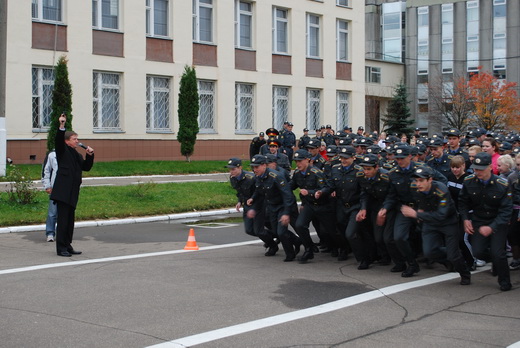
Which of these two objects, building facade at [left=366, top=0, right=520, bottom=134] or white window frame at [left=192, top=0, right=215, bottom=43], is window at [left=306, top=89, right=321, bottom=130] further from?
building facade at [left=366, top=0, right=520, bottom=134]

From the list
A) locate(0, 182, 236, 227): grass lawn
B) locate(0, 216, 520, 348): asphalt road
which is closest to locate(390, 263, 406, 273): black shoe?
locate(0, 216, 520, 348): asphalt road

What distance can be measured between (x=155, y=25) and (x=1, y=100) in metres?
12.2

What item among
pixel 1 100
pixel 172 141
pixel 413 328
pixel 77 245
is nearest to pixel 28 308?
pixel 413 328

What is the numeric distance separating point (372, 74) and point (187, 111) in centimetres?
3232

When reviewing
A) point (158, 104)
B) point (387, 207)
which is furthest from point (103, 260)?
point (158, 104)

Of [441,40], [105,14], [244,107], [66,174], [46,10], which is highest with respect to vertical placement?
[441,40]

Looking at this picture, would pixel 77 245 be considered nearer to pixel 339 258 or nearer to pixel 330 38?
pixel 339 258

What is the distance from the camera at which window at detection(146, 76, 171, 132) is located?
106 ft

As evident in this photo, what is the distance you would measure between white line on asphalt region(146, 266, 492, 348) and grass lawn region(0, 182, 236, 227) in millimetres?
8729

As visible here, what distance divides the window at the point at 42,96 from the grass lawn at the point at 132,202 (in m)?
9.30

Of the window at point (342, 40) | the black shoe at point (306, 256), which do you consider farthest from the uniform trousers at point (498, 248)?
the window at point (342, 40)

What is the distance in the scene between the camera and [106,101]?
30656 millimetres

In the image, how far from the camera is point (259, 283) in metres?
9.37

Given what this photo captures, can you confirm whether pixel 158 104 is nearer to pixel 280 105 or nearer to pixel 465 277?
pixel 280 105
